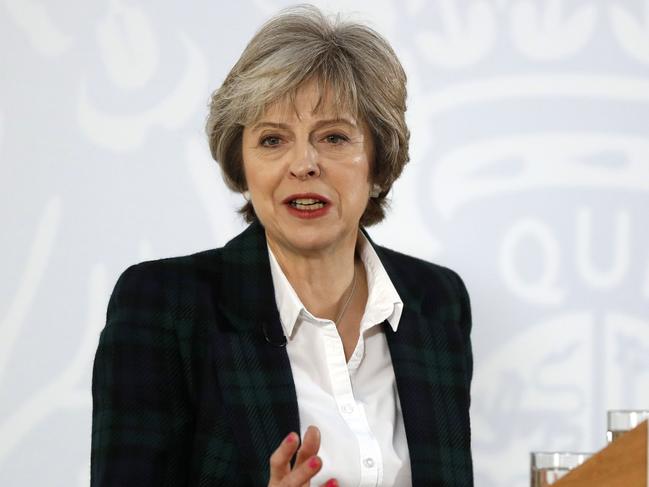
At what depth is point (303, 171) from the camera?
6.48ft

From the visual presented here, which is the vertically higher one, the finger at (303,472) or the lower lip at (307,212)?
the lower lip at (307,212)

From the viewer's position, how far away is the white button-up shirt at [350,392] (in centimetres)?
191

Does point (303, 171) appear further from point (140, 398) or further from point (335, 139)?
point (140, 398)

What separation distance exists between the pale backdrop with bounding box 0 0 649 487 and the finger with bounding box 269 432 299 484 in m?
1.37

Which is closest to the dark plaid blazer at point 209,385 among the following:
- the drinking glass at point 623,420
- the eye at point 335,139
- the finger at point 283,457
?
the eye at point 335,139

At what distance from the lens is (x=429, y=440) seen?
2.03 meters

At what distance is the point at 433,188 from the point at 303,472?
4.95ft

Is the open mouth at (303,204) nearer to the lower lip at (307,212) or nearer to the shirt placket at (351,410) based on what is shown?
the lower lip at (307,212)

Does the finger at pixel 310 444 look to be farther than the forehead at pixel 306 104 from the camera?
No

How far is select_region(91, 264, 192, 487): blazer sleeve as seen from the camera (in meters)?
1.85

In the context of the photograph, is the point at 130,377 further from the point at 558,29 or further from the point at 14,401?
the point at 558,29

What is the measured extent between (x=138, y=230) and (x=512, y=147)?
37.2 inches

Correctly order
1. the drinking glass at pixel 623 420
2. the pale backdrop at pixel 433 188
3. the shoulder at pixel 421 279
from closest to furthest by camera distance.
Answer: the drinking glass at pixel 623 420 → the shoulder at pixel 421 279 → the pale backdrop at pixel 433 188

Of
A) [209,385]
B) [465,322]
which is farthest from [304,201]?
[465,322]
